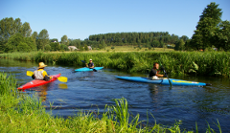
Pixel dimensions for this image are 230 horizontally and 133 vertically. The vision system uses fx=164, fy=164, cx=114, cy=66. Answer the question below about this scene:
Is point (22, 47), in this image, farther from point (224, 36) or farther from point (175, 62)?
point (224, 36)

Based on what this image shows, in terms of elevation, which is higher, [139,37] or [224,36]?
[139,37]

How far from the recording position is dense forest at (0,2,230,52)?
73.7ft

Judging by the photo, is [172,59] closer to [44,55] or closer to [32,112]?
[32,112]

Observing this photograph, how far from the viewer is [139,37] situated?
74.8 m

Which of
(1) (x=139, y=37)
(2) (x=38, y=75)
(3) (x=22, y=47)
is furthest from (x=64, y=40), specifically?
(2) (x=38, y=75)

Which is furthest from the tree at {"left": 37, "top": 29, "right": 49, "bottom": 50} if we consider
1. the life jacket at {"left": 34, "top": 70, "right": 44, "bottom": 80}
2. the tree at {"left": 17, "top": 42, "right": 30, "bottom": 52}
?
the life jacket at {"left": 34, "top": 70, "right": 44, "bottom": 80}

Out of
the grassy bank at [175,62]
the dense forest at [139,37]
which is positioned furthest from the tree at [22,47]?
the grassy bank at [175,62]

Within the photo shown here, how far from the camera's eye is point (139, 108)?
4.74m

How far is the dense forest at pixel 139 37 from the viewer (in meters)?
22.5

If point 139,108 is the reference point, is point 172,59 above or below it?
above

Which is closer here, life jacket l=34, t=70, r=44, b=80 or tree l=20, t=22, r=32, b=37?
life jacket l=34, t=70, r=44, b=80

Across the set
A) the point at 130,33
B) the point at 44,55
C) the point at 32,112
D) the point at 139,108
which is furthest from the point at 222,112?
the point at 130,33

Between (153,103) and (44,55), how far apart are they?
22681 millimetres

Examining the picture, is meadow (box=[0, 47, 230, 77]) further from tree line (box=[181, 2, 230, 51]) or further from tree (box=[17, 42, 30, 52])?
tree (box=[17, 42, 30, 52])
